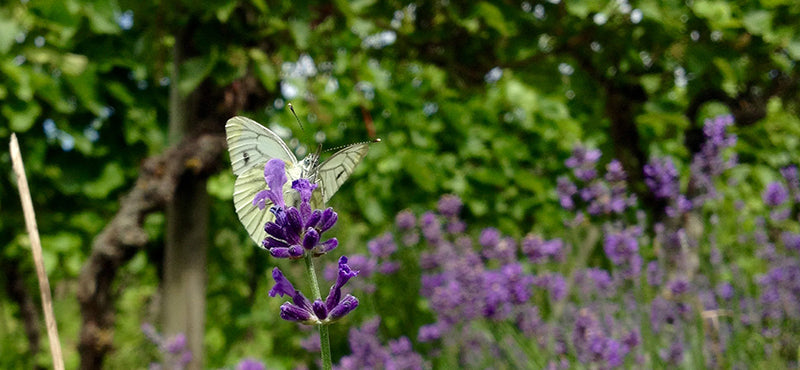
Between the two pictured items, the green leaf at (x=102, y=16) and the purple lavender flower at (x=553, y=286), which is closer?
the purple lavender flower at (x=553, y=286)

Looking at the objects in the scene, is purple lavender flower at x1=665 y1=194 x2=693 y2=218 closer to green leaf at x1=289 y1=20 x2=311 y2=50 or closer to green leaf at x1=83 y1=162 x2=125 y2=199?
green leaf at x1=289 y1=20 x2=311 y2=50

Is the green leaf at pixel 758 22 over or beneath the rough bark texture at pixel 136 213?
over

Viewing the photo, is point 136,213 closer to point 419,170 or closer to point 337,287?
point 419,170

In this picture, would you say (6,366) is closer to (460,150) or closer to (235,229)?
(235,229)

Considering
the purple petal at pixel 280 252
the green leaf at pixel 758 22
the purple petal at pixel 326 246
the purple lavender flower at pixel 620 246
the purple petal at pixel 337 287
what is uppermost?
the purple petal at pixel 280 252

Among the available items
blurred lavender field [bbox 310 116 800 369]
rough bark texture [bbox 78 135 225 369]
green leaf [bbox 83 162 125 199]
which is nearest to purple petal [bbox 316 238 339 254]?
blurred lavender field [bbox 310 116 800 369]

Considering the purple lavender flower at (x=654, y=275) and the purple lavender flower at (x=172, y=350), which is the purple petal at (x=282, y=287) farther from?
the purple lavender flower at (x=654, y=275)

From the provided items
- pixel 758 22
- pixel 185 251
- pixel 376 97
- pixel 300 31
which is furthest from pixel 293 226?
pixel 376 97

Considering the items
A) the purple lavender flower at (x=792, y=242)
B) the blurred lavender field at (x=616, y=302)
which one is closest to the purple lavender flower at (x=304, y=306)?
the blurred lavender field at (x=616, y=302)
